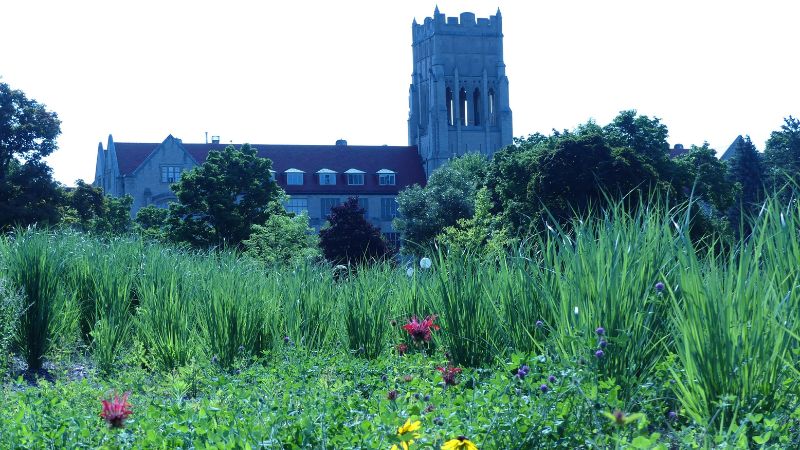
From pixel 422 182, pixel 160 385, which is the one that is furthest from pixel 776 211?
pixel 422 182

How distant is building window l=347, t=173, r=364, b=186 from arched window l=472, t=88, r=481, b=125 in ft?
57.3

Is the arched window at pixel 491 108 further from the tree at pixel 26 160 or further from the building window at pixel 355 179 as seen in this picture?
→ the tree at pixel 26 160

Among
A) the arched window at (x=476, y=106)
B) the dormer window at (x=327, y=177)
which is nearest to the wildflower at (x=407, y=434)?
the dormer window at (x=327, y=177)

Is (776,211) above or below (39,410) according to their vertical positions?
above

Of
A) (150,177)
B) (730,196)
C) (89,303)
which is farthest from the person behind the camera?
(150,177)

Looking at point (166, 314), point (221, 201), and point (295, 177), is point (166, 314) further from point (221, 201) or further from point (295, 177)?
point (295, 177)

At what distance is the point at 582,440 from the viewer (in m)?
4.05

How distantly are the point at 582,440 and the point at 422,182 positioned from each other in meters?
81.7

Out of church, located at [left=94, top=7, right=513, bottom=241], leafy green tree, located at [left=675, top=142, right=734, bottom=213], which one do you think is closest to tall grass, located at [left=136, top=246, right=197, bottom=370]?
leafy green tree, located at [left=675, top=142, right=734, bottom=213]

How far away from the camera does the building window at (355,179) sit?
8419 centimetres

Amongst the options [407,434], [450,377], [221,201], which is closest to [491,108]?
[221,201]

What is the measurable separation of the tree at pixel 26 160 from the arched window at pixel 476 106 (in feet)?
190

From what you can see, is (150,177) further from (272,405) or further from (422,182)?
(272,405)

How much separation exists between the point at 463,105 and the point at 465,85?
189 centimetres
